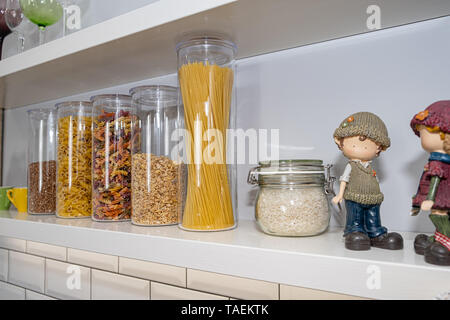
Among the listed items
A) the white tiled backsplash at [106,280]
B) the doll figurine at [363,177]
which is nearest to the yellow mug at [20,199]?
the white tiled backsplash at [106,280]

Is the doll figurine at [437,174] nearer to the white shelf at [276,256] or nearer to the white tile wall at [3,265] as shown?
the white shelf at [276,256]

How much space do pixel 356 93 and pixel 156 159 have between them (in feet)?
1.27

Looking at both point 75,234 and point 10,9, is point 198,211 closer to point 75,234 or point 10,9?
point 75,234

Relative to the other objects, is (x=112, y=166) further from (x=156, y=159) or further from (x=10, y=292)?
(x=10, y=292)

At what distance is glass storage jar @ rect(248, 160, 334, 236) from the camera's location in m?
0.54

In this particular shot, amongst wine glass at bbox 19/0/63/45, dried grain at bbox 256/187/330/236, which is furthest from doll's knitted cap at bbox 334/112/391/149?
wine glass at bbox 19/0/63/45

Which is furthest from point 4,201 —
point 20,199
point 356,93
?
point 356,93

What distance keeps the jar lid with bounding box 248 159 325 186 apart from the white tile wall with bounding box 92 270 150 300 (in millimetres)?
527

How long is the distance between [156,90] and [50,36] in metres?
0.64

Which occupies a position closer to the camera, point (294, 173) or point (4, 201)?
point (294, 173)

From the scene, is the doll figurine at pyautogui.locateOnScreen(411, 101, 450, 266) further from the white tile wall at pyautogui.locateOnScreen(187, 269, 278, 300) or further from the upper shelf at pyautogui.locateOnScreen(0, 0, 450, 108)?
the white tile wall at pyautogui.locateOnScreen(187, 269, 278, 300)

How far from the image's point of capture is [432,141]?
0.42 m
